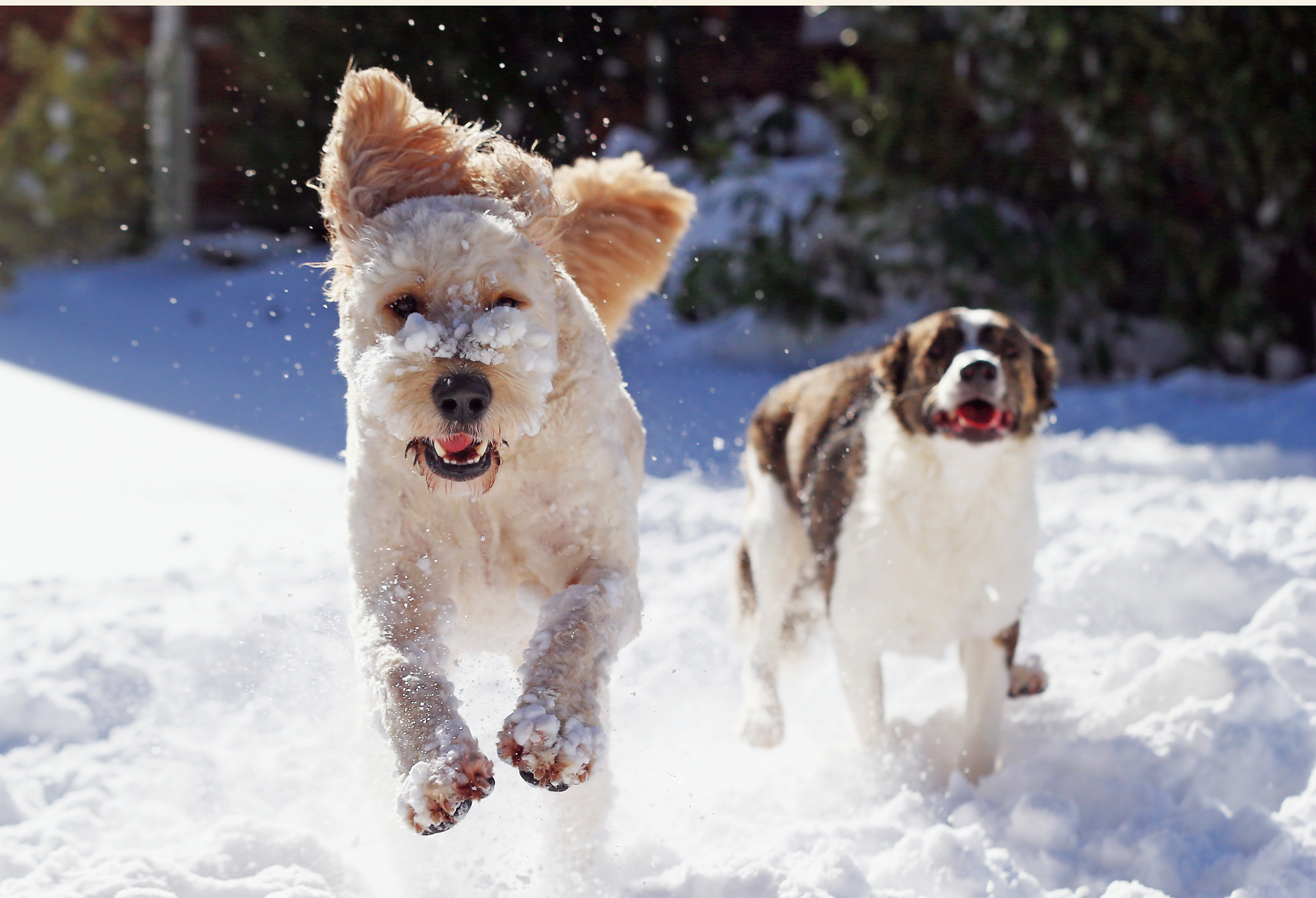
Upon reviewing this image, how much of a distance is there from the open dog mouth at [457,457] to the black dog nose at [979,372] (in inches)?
65.6

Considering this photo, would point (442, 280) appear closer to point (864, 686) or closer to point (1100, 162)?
point (864, 686)

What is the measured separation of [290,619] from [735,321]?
635 centimetres

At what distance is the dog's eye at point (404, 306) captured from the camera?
2422mm

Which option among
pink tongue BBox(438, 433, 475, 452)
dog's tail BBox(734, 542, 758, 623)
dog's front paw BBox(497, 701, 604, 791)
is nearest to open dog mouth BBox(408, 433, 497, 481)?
pink tongue BBox(438, 433, 475, 452)

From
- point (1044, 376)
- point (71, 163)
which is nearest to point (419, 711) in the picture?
point (1044, 376)

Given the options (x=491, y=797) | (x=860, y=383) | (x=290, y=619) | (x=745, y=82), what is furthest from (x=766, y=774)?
(x=745, y=82)

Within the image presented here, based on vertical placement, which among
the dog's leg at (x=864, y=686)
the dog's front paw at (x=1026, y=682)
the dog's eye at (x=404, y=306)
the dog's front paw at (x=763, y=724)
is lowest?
the dog's front paw at (x=763, y=724)

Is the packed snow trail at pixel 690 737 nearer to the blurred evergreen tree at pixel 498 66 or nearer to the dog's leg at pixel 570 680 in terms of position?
the dog's leg at pixel 570 680

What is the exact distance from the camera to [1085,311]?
9.20m

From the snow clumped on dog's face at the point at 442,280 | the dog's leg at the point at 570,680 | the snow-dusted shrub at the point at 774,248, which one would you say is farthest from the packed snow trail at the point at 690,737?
the snow-dusted shrub at the point at 774,248

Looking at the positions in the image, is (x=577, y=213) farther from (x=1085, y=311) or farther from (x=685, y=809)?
(x=1085, y=311)

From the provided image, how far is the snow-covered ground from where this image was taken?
9.48 feet

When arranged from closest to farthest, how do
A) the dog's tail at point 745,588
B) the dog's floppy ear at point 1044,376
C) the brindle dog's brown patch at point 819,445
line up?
the dog's floppy ear at point 1044,376
the brindle dog's brown patch at point 819,445
the dog's tail at point 745,588

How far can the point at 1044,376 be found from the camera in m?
3.77
